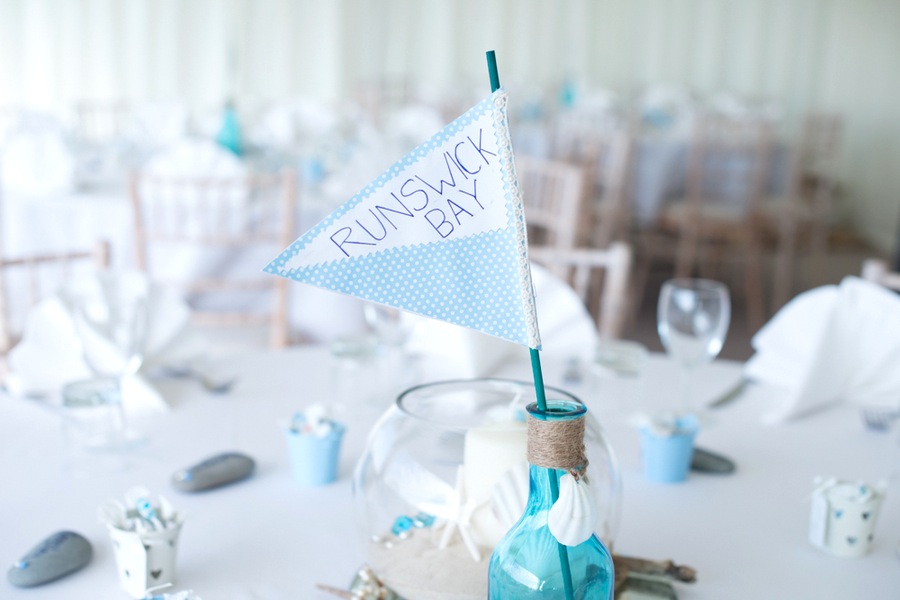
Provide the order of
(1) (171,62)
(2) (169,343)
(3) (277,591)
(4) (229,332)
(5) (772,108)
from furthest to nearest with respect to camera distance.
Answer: (5) (772,108) → (1) (171,62) → (4) (229,332) → (2) (169,343) → (3) (277,591)

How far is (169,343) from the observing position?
4.16 feet

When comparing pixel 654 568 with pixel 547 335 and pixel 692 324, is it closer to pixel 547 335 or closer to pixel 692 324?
pixel 692 324

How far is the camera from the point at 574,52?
7.18 meters

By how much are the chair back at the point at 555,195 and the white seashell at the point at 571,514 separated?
1.44m

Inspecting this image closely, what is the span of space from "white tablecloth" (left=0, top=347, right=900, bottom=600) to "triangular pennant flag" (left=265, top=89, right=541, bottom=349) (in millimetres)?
279

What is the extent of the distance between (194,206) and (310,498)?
166cm

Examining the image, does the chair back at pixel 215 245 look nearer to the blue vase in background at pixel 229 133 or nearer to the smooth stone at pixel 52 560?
the blue vase in background at pixel 229 133

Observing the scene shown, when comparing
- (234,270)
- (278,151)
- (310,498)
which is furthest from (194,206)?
(310,498)

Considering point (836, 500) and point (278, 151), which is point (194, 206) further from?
point (836, 500)

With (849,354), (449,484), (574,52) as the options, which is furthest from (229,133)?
(574,52)

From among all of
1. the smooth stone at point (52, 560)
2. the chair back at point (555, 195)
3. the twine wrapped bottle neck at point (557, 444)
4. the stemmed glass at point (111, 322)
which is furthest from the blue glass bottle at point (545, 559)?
the chair back at point (555, 195)

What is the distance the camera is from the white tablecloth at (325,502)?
78 centimetres

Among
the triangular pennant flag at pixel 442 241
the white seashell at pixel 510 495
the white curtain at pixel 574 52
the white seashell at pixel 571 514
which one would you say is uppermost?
the white curtain at pixel 574 52

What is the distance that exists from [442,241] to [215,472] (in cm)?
44
